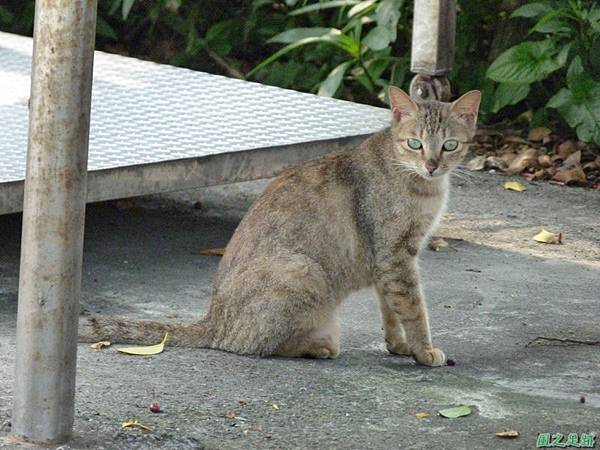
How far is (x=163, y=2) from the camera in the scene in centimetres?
870

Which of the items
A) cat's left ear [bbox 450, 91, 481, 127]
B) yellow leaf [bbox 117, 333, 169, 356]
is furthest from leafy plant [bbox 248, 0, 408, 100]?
yellow leaf [bbox 117, 333, 169, 356]

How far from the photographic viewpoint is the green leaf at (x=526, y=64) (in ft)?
23.8

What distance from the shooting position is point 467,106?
4.74 metres

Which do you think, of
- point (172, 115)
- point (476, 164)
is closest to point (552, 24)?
point (476, 164)

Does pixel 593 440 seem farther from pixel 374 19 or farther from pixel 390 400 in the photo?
pixel 374 19

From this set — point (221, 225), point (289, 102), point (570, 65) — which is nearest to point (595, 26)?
point (570, 65)

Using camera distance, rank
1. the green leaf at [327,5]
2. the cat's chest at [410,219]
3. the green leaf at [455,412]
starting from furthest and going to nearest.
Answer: the green leaf at [327,5], the cat's chest at [410,219], the green leaf at [455,412]

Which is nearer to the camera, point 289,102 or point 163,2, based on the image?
point 289,102

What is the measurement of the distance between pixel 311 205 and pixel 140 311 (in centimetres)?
86

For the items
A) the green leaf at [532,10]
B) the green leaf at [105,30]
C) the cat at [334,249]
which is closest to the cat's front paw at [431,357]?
the cat at [334,249]

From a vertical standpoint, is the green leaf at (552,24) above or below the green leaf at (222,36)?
above

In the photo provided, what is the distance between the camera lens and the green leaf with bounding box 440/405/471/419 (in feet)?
12.7

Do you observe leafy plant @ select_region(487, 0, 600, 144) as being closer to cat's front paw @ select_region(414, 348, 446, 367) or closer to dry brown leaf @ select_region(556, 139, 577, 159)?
dry brown leaf @ select_region(556, 139, 577, 159)

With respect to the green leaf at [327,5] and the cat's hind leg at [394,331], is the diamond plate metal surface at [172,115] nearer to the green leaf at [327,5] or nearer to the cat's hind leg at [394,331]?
the green leaf at [327,5]
